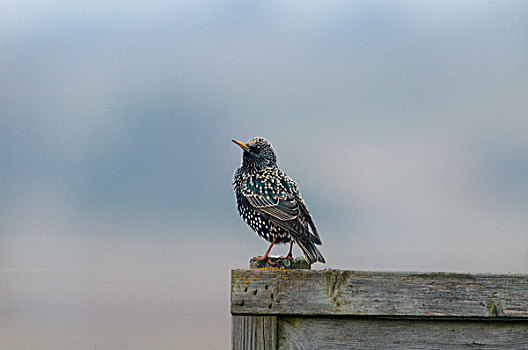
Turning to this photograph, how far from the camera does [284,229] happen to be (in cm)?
420

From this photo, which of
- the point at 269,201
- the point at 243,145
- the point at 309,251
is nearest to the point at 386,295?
the point at 309,251

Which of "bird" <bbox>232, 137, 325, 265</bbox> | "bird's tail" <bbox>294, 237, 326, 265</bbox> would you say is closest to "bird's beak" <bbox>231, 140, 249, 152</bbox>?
"bird" <bbox>232, 137, 325, 265</bbox>

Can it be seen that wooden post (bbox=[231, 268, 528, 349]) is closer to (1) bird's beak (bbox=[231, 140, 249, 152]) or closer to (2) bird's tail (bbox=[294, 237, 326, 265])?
(2) bird's tail (bbox=[294, 237, 326, 265])

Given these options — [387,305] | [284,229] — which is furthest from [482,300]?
[284,229]

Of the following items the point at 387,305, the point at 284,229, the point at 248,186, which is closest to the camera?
the point at 387,305

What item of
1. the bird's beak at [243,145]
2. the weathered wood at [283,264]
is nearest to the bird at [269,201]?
the bird's beak at [243,145]

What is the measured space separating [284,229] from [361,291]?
5.18 feet

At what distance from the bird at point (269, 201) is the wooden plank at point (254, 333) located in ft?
3.97

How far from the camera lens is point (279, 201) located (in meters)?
4.36

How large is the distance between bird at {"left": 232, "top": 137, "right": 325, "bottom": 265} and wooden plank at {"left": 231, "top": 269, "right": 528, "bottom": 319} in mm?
1138

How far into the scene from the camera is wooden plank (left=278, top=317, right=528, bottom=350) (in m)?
2.65

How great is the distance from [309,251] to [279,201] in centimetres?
71

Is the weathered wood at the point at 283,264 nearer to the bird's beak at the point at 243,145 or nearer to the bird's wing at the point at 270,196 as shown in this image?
the bird's wing at the point at 270,196

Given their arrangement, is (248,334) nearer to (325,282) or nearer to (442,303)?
(325,282)
